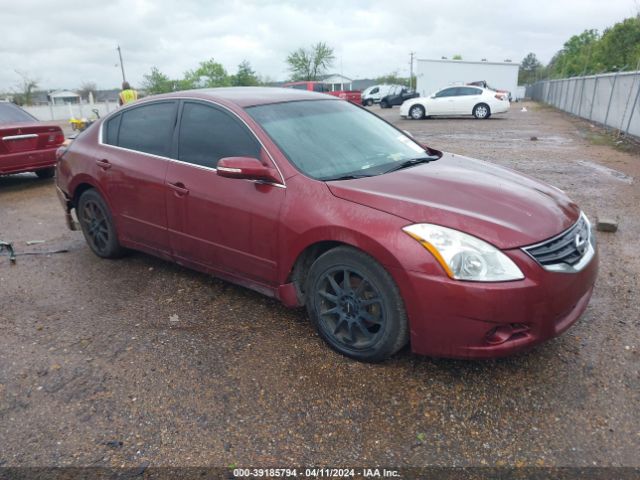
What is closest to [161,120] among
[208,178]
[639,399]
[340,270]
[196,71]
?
[208,178]

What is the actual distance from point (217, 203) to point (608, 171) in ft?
26.9

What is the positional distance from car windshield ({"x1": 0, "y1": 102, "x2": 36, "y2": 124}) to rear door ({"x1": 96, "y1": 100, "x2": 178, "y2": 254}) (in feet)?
16.4

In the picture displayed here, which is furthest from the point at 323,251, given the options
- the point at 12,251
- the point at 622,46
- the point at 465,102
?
the point at 622,46

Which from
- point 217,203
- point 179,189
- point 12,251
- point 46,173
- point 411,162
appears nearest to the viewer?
point 217,203

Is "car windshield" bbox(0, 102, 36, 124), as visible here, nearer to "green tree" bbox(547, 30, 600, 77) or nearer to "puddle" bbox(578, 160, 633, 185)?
"puddle" bbox(578, 160, 633, 185)

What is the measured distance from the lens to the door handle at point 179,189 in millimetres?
3667

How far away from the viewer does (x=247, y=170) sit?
3.10 metres

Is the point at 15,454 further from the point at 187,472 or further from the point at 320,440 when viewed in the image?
the point at 320,440

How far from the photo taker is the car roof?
368 cm

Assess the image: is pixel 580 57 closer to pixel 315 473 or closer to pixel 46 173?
pixel 46 173

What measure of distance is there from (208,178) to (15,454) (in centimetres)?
201

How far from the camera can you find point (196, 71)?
8631 cm

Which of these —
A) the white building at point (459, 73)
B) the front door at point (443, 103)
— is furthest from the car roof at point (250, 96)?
the white building at point (459, 73)

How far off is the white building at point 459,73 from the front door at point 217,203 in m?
38.6
